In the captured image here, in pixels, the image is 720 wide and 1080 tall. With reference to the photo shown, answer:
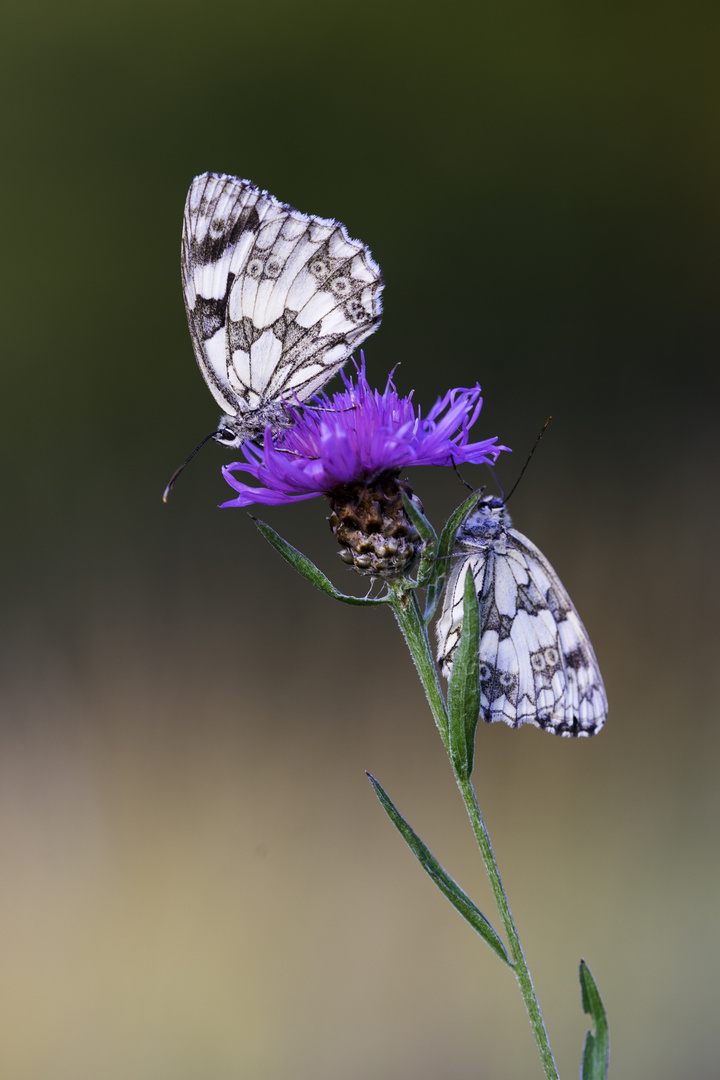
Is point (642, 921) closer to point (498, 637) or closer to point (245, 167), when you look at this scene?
point (498, 637)

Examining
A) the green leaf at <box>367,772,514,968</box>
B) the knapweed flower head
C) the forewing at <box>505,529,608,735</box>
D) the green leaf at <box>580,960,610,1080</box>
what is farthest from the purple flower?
the green leaf at <box>580,960,610,1080</box>

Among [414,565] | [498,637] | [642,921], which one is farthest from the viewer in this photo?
[642,921]

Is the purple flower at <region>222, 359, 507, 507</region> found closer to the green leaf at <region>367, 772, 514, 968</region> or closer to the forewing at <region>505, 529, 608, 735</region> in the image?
the forewing at <region>505, 529, 608, 735</region>

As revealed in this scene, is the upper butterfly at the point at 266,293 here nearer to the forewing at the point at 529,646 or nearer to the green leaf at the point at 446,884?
the forewing at the point at 529,646

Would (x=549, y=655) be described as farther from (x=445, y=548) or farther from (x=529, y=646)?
(x=445, y=548)

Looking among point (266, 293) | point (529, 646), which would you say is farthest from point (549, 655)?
point (266, 293)

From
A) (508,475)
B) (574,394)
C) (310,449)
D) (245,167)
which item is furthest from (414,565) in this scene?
(245,167)

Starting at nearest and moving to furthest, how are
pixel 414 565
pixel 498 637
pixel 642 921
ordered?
1. pixel 414 565
2. pixel 498 637
3. pixel 642 921
